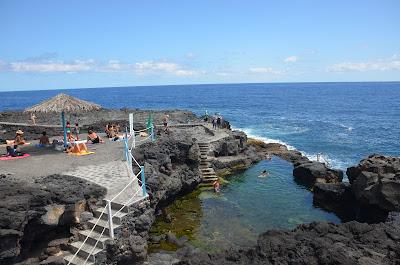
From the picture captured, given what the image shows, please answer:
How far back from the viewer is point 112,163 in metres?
18.0

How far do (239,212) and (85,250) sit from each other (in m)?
12.2

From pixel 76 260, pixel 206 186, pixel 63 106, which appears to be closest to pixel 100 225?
pixel 76 260

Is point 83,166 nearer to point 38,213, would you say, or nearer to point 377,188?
point 38,213

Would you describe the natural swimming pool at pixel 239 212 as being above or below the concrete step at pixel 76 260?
below

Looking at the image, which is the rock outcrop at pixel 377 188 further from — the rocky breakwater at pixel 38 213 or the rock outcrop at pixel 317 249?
the rocky breakwater at pixel 38 213

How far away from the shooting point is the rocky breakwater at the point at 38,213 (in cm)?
1164

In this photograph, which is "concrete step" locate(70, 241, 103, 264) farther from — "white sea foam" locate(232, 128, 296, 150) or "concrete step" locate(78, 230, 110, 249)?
"white sea foam" locate(232, 128, 296, 150)

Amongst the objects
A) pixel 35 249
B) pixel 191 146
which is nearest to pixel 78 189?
pixel 35 249

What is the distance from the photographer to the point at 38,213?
12.7m

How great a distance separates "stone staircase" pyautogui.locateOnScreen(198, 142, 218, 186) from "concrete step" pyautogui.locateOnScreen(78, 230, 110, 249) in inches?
598

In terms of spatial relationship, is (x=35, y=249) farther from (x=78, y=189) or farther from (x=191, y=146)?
(x=191, y=146)

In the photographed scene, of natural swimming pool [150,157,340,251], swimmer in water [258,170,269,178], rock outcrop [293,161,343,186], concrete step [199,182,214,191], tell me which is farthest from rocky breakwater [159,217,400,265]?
swimmer in water [258,170,269,178]

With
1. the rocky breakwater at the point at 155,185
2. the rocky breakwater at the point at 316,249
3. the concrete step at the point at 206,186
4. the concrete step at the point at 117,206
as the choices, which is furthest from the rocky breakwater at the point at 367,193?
the concrete step at the point at 117,206

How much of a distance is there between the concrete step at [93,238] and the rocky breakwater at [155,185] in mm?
260
